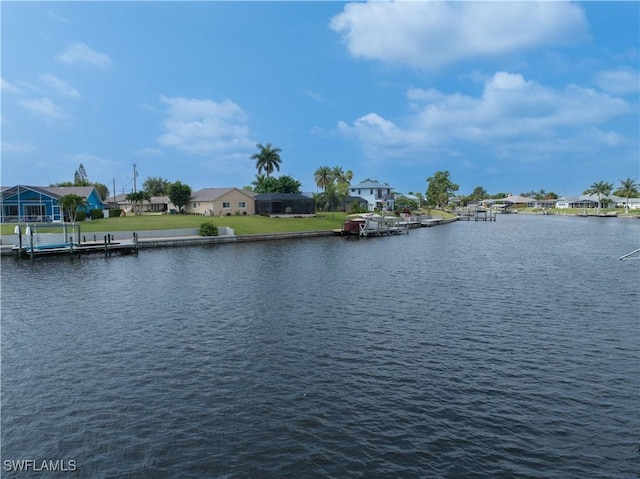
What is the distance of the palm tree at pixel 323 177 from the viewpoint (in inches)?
4417

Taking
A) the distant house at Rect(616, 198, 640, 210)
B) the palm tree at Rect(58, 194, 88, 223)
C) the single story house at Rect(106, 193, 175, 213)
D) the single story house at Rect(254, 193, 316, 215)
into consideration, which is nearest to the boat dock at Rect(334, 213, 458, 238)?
the single story house at Rect(254, 193, 316, 215)

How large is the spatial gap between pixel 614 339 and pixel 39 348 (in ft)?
81.1

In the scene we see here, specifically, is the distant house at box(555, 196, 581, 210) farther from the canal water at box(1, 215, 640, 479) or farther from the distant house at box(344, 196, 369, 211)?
the canal water at box(1, 215, 640, 479)

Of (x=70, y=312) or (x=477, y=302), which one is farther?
(x=477, y=302)

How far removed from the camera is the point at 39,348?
17.8 metres

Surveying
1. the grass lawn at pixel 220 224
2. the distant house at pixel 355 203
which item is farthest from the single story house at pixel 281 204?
the distant house at pixel 355 203

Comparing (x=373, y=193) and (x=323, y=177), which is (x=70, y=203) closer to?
(x=323, y=177)

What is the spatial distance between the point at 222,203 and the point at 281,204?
11.5 meters

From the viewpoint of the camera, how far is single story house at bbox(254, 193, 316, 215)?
3314 inches

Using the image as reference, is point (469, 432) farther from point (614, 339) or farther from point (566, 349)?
point (614, 339)

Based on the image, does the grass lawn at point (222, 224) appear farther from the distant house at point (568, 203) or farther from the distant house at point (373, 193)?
the distant house at point (568, 203)

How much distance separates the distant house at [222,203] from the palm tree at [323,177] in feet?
99.5

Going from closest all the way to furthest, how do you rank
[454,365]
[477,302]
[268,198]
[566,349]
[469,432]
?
1. [469,432]
2. [454,365]
3. [566,349]
4. [477,302]
5. [268,198]

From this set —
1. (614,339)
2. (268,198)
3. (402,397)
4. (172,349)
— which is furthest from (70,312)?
(268,198)
